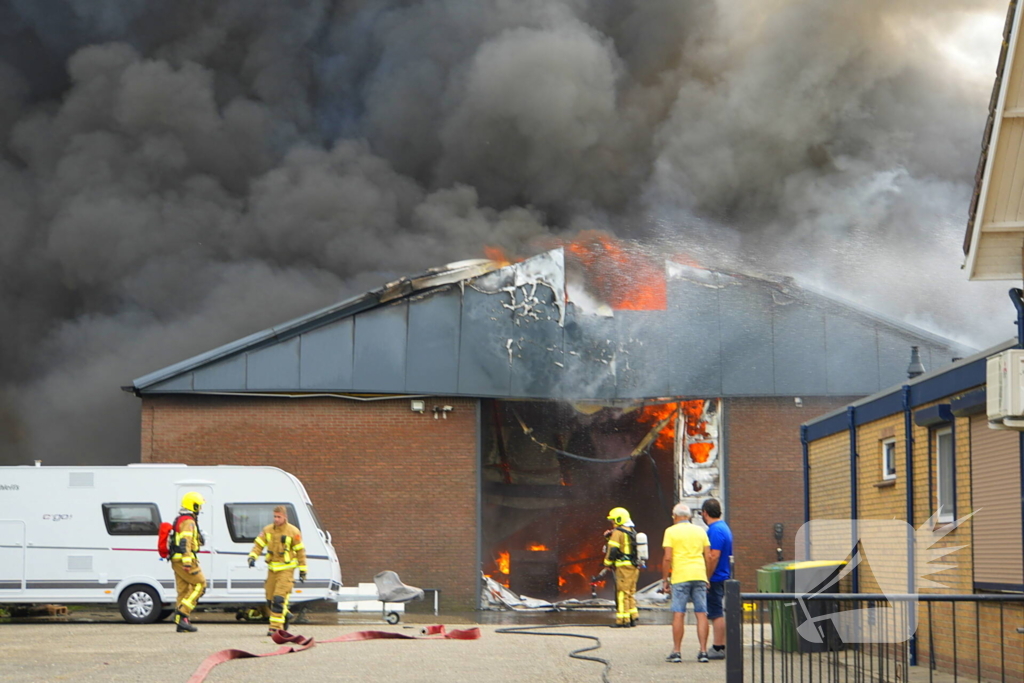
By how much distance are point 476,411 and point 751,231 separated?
A: 678 centimetres

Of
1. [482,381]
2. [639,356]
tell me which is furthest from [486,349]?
[639,356]

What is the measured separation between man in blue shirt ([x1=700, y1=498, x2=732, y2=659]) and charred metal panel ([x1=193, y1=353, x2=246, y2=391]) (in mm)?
12969

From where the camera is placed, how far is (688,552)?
36.1 ft

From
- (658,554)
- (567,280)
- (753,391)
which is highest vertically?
(567,280)

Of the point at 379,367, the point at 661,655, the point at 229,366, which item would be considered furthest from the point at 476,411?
the point at 661,655

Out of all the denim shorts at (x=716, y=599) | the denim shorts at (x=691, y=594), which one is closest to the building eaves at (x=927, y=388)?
the denim shorts at (x=716, y=599)

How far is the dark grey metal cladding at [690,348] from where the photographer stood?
22188 mm

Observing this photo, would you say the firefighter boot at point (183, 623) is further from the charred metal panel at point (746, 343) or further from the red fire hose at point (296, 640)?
the charred metal panel at point (746, 343)

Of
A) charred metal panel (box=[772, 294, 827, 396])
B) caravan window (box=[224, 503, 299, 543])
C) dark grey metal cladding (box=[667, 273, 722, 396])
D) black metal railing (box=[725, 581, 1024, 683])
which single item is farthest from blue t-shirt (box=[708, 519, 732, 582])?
charred metal panel (box=[772, 294, 827, 396])

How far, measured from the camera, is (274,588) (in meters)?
14.6

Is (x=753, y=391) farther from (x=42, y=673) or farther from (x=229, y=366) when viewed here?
(x=42, y=673)

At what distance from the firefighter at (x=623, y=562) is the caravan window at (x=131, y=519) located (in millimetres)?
7127

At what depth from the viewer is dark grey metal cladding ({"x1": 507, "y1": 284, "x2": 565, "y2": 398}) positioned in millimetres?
22047
